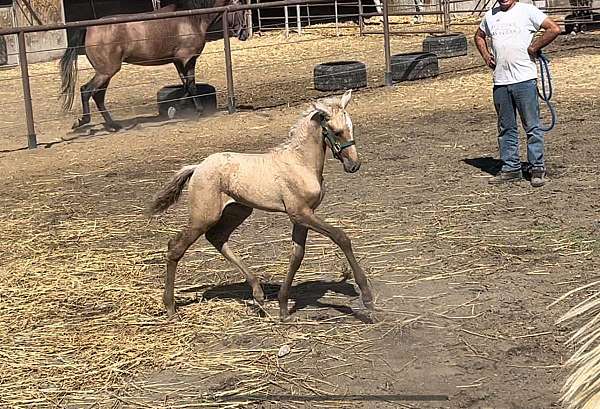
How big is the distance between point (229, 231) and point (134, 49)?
7.51m

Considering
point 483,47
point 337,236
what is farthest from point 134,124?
point 337,236

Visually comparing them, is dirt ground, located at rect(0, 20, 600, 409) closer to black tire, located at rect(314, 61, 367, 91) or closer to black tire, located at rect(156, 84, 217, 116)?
black tire, located at rect(156, 84, 217, 116)

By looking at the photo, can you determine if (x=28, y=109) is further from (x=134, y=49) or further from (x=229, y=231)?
(x=229, y=231)

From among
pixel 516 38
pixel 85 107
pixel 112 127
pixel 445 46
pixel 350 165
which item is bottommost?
pixel 112 127

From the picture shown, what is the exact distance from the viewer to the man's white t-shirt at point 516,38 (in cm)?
700

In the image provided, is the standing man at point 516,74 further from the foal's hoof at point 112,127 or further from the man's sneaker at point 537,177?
the foal's hoof at point 112,127

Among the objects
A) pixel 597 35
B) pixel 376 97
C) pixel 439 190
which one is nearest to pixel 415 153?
pixel 439 190

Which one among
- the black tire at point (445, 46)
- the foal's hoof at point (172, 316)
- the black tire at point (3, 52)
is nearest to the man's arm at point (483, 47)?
the foal's hoof at point (172, 316)

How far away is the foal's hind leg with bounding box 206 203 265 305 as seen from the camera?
474 centimetres

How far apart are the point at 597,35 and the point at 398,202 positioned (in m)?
11.1

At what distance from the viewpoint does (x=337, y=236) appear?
4.48 metres

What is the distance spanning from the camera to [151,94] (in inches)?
535

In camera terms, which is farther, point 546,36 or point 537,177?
point 537,177

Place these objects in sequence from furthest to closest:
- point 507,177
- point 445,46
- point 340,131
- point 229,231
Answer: point 445,46
point 507,177
point 229,231
point 340,131
